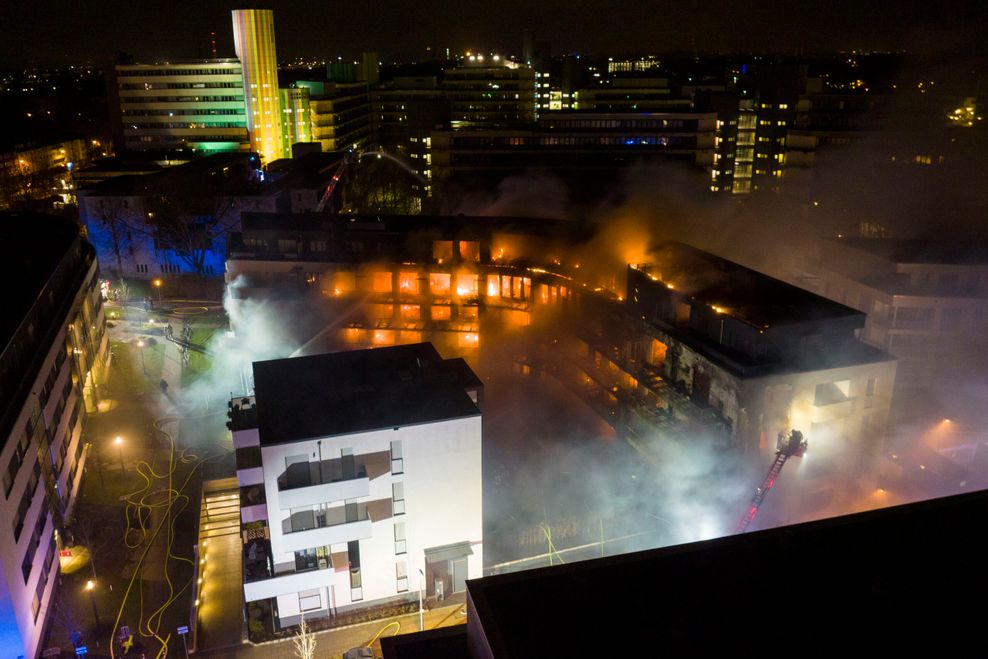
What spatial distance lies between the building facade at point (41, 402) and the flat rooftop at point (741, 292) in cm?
1288

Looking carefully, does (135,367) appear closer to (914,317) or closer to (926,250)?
(914,317)

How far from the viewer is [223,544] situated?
511 inches

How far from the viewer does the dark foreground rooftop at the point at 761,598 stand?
202 inches

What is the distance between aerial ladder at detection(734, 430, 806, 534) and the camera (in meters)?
12.5

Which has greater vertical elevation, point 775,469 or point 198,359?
point 775,469

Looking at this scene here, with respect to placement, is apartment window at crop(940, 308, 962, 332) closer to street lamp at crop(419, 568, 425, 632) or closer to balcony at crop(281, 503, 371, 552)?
street lamp at crop(419, 568, 425, 632)

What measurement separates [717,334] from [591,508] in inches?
176

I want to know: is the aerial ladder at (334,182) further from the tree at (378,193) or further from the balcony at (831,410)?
the balcony at (831,410)

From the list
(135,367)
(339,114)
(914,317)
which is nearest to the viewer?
(914,317)

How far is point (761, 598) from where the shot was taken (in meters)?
5.56

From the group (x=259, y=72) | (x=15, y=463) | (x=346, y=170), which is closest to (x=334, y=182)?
(x=346, y=170)

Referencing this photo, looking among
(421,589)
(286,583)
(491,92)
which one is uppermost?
(491,92)

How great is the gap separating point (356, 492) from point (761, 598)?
20.8 ft

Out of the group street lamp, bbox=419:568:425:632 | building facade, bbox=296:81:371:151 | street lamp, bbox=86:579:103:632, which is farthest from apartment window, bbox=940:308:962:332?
building facade, bbox=296:81:371:151
